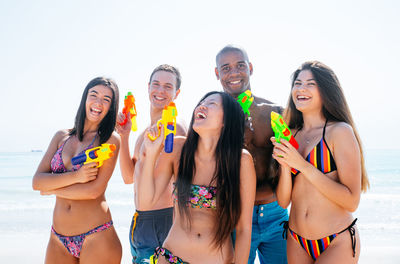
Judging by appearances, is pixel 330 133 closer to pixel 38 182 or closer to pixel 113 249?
pixel 113 249

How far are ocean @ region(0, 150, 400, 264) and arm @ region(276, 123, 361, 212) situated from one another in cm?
564

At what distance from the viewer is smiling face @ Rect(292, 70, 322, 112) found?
2865 millimetres

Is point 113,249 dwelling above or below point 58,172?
below

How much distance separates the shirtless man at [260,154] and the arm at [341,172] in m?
0.79

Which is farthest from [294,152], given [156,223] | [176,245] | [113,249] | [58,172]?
[58,172]

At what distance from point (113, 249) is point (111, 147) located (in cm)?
106

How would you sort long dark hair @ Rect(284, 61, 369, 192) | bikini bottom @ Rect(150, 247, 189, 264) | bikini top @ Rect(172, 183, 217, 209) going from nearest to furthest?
1. bikini bottom @ Rect(150, 247, 189, 264)
2. bikini top @ Rect(172, 183, 217, 209)
3. long dark hair @ Rect(284, 61, 369, 192)

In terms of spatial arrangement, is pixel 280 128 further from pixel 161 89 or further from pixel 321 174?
pixel 161 89

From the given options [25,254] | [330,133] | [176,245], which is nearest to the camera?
[176,245]

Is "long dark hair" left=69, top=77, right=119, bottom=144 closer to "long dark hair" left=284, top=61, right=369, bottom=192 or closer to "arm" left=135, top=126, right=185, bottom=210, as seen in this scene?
"arm" left=135, top=126, right=185, bottom=210

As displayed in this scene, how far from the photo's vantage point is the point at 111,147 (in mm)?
3291

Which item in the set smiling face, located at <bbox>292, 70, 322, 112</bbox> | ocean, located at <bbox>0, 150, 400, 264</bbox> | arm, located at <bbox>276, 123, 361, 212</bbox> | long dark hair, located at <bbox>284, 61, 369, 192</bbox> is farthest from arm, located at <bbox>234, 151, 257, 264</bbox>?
ocean, located at <bbox>0, 150, 400, 264</bbox>

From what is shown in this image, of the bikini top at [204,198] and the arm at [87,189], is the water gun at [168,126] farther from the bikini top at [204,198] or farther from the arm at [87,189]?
the arm at [87,189]

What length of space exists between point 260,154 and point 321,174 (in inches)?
41.7
